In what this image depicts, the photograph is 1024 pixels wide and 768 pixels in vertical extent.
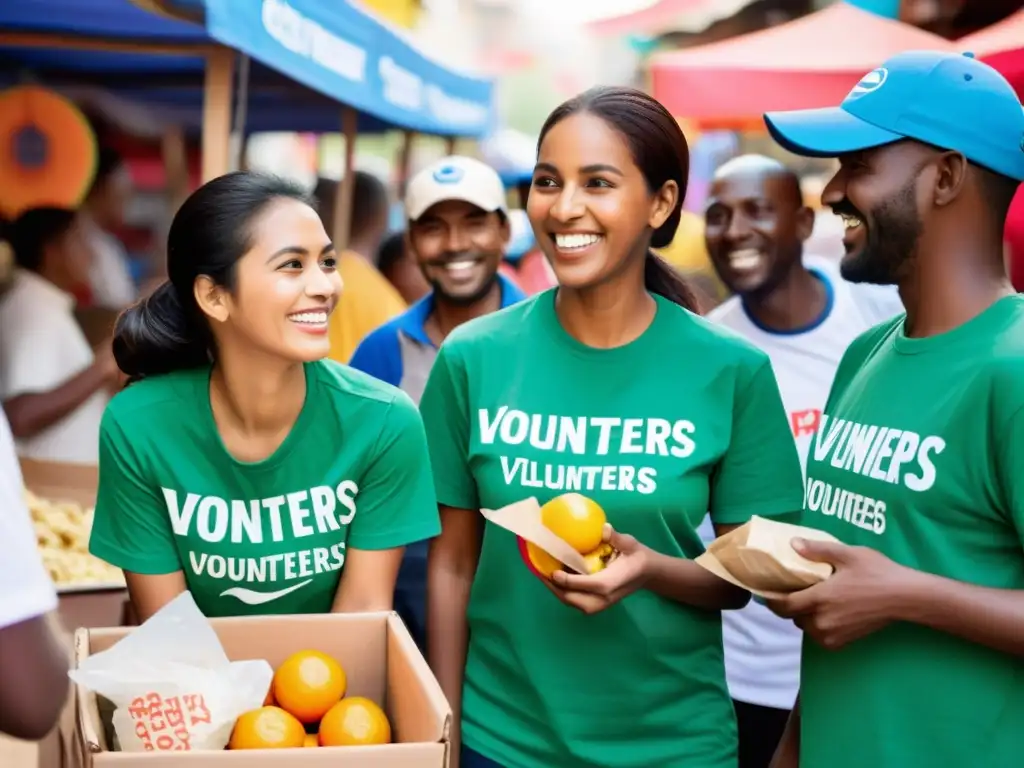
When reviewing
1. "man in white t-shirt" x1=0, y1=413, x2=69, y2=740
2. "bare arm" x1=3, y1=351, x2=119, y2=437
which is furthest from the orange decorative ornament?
"man in white t-shirt" x1=0, y1=413, x2=69, y2=740

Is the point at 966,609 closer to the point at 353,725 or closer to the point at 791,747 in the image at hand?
the point at 791,747

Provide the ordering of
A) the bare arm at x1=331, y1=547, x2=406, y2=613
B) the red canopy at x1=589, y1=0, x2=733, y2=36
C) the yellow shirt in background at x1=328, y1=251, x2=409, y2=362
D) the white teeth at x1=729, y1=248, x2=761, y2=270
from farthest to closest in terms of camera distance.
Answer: the red canopy at x1=589, y1=0, x2=733, y2=36 → the yellow shirt in background at x1=328, y1=251, x2=409, y2=362 → the white teeth at x1=729, y1=248, x2=761, y2=270 → the bare arm at x1=331, y1=547, x2=406, y2=613

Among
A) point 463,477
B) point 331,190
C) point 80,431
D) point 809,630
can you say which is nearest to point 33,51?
point 331,190

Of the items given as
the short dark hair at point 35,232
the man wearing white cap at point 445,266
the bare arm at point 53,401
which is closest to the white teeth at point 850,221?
the man wearing white cap at point 445,266

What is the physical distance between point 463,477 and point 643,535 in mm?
411

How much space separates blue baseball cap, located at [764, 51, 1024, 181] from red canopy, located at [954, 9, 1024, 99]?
1925mm

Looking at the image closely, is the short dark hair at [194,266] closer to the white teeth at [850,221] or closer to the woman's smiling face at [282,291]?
the woman's smiling face at [282,291]

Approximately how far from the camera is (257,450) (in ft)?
8.45

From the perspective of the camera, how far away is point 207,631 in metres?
2.18

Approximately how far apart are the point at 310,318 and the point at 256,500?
15.4 inches

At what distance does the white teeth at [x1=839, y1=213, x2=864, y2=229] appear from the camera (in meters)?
2.34

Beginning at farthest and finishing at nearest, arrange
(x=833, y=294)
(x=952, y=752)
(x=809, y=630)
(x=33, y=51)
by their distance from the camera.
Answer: (x=33, y=51)
(x=833, y=294)
(x=809, y=630)
(x=952, y=752)

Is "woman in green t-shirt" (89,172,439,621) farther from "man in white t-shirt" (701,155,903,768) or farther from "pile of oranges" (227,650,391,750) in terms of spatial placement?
"man in white t-shirt" (701,155,903,768)

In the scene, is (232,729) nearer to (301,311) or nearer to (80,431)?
(301,311)
